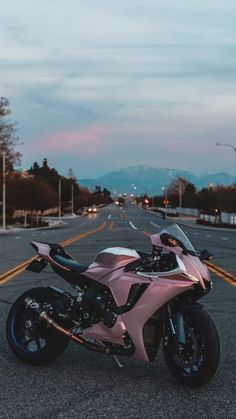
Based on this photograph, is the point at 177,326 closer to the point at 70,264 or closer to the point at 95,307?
the point at 95,307

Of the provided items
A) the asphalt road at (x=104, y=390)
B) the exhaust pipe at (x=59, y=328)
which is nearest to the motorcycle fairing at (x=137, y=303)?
the exhaust pipe at (x=59, y=328)

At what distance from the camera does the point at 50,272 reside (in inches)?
595

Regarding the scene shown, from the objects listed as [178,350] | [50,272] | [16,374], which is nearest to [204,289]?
[178,350]

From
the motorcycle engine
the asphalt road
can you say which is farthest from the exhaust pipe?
the asphalt road

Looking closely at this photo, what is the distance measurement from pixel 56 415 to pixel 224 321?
14.2ft

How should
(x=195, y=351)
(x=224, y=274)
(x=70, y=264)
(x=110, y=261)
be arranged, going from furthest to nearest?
(x=224, y=274), (x=70, y=264), (x=110, y=261), (x=195, y=351)

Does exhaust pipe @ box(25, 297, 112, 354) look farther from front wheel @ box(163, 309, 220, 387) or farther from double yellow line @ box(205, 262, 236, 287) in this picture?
double yellow line @ box(205, 262, 236, 287)

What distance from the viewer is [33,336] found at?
20.6ft

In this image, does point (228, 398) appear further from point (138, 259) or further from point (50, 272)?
point (50, 272)

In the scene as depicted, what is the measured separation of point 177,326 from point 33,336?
1597 mm

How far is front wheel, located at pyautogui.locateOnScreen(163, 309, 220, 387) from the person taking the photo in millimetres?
5305

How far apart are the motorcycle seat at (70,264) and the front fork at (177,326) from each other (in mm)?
1023

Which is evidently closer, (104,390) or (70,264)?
(104,390)

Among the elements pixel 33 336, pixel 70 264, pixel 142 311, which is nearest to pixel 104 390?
pixel 142 311
